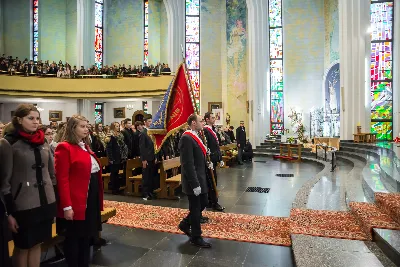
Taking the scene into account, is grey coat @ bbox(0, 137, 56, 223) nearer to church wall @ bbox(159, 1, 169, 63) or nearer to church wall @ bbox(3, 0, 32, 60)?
church wall @ bbox(159, 1, 169, 63)

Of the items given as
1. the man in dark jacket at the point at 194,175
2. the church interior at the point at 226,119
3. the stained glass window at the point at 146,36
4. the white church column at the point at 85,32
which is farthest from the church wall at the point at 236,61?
the man in dark jacket at the point at 194,175

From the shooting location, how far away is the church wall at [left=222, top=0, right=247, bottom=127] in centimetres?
2114

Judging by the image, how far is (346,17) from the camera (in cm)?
1374

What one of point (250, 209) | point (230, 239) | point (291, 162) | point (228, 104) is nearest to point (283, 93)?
point (228, 104)

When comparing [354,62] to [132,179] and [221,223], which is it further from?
[221,223]

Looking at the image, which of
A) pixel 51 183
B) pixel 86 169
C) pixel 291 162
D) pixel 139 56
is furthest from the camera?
pixel 139 56

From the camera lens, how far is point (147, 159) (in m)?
6.79

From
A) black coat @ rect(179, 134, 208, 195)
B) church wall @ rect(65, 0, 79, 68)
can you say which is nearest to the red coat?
black coat @ rect(179, 134, 208, 195)

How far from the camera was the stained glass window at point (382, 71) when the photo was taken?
15.7 meters

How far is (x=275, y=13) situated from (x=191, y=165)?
63.1 ft

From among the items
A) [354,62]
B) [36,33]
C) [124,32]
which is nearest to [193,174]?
[354,62]

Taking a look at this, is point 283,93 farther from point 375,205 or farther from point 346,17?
point 375,205

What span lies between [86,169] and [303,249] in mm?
2375

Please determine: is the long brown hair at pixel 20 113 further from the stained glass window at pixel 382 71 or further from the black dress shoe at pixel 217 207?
the stained glass window at pixel 382 71
